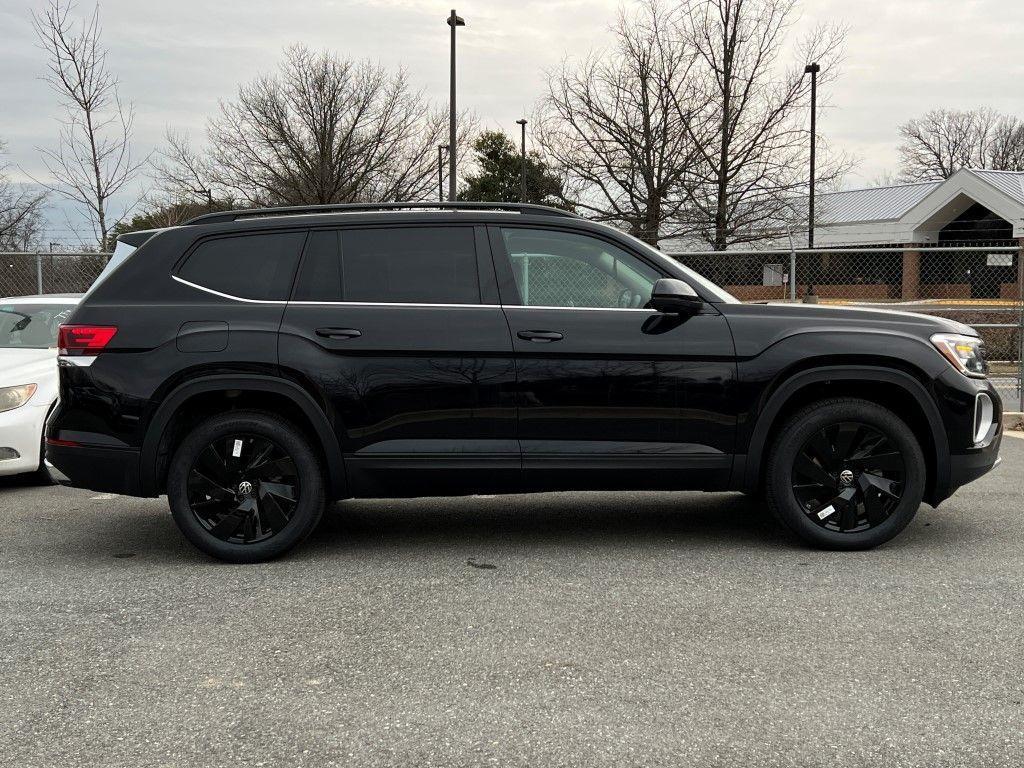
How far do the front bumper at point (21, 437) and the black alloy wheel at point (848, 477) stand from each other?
5.33 metres

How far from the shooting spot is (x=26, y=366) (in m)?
7.45

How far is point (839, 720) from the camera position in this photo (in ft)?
10.4

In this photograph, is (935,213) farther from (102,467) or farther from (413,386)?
(102,467)

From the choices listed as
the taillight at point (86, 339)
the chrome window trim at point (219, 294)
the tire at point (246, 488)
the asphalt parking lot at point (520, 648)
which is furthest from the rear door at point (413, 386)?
the taillight at point (86, 339)

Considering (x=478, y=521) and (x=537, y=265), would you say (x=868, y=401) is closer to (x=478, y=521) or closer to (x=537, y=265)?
(x=537, y=265)

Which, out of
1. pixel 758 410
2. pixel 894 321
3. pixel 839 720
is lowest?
pixel 839 720

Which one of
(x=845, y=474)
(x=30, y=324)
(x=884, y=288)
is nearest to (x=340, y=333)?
(x=845, y=474)

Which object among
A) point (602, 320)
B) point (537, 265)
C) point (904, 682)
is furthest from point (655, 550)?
point (904, 682)

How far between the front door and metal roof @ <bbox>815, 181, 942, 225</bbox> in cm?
3648

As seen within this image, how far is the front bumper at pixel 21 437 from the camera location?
713cm

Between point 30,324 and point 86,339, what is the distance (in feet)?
12.3

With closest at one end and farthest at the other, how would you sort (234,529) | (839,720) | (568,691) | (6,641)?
1. (839,720)
2. (568,691)
3. (6,641)
4. (234,529)

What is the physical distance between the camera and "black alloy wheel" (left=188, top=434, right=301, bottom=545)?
5137 millimetres

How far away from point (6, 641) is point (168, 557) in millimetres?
1419
